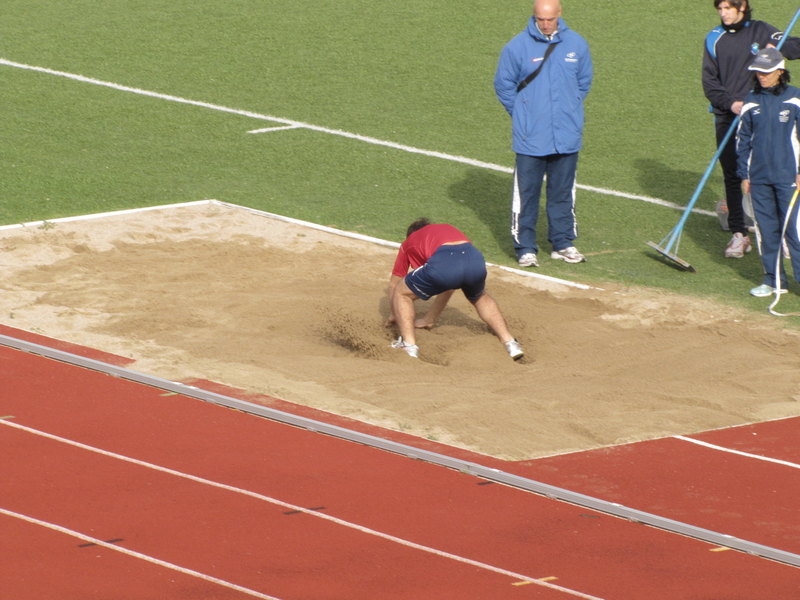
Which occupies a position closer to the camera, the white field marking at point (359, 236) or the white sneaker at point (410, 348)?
the white sneaker at point (410, 348)

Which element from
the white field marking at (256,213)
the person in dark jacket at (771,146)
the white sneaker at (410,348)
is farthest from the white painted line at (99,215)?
the person in dark jacket at (771,146)

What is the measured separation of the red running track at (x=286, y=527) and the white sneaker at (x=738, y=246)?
4.33 metres

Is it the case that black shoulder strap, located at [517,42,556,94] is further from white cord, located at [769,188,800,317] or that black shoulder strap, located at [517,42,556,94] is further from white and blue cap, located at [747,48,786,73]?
white cord, located at [769,188,800,317]

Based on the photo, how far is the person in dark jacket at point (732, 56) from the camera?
1005 centimetres

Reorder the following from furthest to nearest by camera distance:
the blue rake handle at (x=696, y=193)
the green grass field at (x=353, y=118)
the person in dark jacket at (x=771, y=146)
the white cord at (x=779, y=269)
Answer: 1. the green grass field at (x=353, y=118)
2. the blue rake handle at (x=696, y=193)
3. the white cord at (x=779, y=269)
4. the person in dark jacket at (x=771, y=146)

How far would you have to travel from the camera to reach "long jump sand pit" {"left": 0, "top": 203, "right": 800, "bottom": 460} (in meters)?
7.04

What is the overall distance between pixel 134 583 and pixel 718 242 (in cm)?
766

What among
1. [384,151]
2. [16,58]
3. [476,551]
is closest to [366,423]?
[476,551]

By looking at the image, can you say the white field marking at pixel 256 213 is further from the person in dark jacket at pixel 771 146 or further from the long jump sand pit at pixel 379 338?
the person in dark jacket at pixel 771 146

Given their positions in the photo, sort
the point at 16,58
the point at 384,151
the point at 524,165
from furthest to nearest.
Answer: the point at 16,58
the point at 384,151
the point at 524,165

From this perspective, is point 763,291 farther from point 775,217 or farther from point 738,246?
point 738,246

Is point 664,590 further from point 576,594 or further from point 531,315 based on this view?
point 531,315

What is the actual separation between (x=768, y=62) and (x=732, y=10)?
4.45ft

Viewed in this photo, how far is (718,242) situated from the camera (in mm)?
11047
